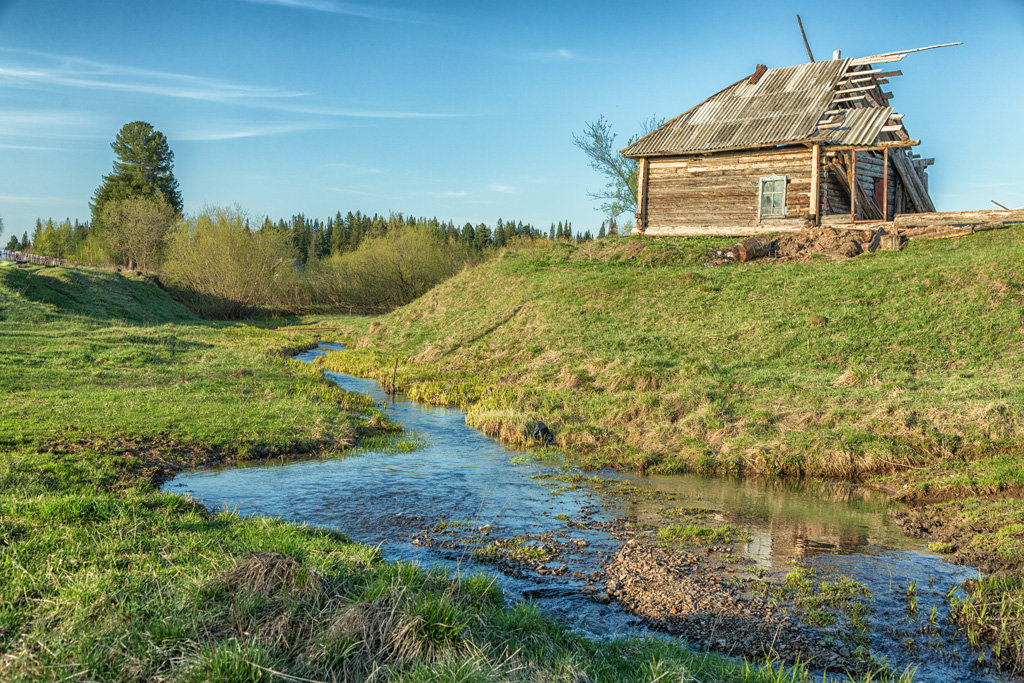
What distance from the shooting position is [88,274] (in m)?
41.3

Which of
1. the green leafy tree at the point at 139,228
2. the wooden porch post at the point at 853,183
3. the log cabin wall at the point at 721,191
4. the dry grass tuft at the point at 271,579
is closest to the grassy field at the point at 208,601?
the dry grass tuft at the point at 271,579

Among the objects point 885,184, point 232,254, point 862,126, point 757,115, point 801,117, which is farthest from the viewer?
point 232,254

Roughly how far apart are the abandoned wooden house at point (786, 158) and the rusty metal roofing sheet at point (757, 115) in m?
0.05

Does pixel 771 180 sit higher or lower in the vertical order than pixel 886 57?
lower

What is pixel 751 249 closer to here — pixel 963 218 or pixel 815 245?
pixel 815 245

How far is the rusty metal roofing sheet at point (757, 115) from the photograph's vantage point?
32.4 meters

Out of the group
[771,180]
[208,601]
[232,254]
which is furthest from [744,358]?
[232,254]

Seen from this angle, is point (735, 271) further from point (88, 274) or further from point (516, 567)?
point (88, 274)

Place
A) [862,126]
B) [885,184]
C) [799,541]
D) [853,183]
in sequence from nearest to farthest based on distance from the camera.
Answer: [799,541] < [853,183] < [862,126] < [885,184]

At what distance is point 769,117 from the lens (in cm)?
3372

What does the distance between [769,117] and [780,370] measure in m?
20.8

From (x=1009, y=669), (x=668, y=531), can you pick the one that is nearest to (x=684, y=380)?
(x=668, y=531)

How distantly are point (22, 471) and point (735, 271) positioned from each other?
78.6ft

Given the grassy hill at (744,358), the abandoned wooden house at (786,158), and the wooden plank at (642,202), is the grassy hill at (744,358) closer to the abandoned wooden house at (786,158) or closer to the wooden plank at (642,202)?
the abandoned wooden house at (786,158)
